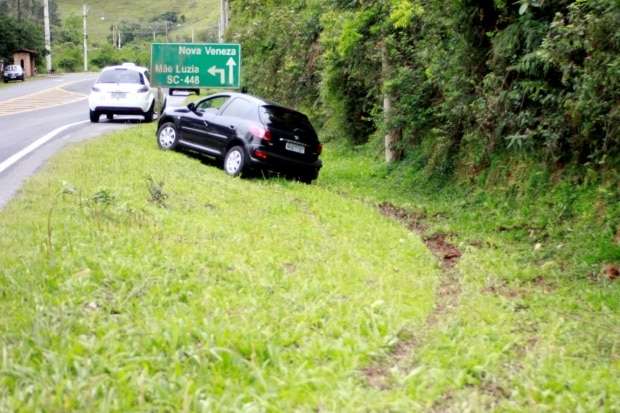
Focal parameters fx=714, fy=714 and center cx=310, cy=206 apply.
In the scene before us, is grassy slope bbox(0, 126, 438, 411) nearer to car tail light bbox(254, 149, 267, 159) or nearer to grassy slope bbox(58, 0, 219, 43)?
car tail light bbox(254, 149, 267, 159)

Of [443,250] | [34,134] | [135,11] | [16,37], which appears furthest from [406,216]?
[135,11]

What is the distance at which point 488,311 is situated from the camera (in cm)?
636

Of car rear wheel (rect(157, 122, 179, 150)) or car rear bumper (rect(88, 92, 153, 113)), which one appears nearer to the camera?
car rear wheel (rect(157, 122, 179, 150))

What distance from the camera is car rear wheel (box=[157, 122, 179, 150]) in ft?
49.9

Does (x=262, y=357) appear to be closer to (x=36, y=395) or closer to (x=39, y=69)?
(x=36, y=395)

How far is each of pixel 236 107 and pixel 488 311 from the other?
337 inches

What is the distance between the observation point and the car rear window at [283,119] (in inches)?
523

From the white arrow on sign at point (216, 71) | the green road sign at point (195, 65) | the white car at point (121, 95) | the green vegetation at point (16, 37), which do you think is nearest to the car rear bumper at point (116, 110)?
the white car at point (121, 95)

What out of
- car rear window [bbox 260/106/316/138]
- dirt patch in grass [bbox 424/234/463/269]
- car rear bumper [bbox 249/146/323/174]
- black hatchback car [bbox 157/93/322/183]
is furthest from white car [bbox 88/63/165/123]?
dirt patch in grass [bbox 424/234/463/269]

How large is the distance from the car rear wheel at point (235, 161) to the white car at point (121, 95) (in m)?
8.15

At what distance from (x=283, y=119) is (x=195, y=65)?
7.33 m

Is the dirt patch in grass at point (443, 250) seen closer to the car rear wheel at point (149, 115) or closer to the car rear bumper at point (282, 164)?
the car rear bumper at point (282, 164)

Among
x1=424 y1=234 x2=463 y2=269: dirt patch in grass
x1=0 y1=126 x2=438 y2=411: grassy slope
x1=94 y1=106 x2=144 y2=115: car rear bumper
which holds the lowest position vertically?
x1=424 y1=234 x2=463 y2=269: dirt patch in grass

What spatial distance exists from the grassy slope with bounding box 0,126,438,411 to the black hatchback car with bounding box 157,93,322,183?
3.34m
